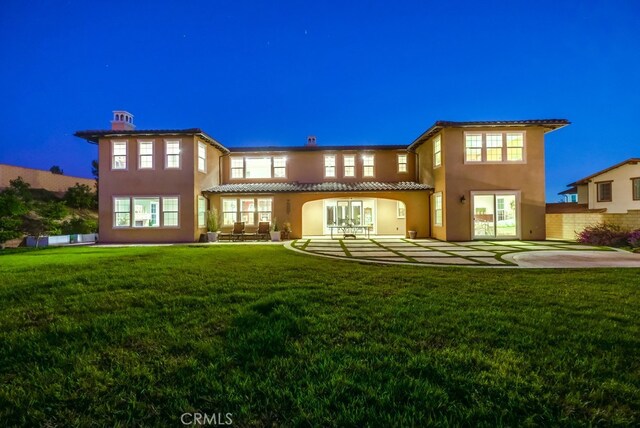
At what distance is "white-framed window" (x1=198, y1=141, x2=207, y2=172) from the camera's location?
55.1 ft

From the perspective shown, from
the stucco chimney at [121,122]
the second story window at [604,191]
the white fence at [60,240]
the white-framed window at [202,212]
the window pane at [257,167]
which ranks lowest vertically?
the white fence at [60,240]

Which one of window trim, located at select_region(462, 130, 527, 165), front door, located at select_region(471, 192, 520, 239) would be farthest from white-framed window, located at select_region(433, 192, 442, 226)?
window trim, located at select_region(462, 130, 527, 165)

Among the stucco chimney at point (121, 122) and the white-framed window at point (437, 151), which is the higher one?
the stucco chimney at point (121, 122)

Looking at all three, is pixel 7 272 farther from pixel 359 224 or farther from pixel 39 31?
pixel 39 31

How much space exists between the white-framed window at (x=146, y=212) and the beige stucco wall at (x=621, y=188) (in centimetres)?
2856

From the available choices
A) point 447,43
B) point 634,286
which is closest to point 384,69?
point 447,43

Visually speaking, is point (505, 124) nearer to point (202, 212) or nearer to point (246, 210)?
point (246, 210)

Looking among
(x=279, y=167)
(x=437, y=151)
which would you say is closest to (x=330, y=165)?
(x=279, y=167)

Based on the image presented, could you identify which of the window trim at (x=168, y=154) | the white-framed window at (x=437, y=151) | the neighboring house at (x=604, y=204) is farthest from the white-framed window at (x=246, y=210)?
A: the neighboring house at (x=604, y=204)

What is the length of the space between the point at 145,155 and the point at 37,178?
24316 mm

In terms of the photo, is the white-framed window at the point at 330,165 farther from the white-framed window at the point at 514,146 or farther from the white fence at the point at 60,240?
the white fence at the point at 60,240

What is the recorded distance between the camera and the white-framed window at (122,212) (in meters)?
16.3

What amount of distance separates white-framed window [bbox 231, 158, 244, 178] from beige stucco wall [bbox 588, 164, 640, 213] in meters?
24.7

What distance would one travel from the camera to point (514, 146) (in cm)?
1536
